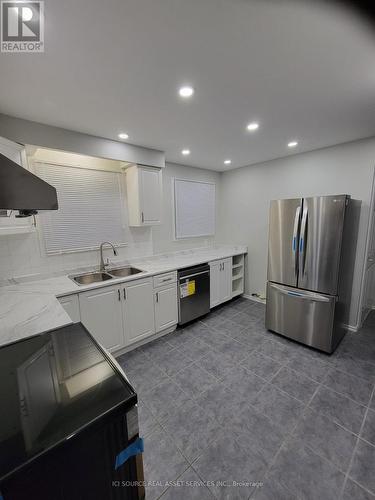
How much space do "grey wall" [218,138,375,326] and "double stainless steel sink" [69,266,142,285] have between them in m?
2.27

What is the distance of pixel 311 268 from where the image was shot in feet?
7.94

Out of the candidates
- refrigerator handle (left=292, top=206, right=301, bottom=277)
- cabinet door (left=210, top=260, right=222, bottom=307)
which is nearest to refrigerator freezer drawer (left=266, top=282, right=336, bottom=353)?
refrigerator handle (left=292, top=206, right=301, bottom=277)

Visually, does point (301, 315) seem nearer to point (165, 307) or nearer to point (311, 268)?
point (311, 268)

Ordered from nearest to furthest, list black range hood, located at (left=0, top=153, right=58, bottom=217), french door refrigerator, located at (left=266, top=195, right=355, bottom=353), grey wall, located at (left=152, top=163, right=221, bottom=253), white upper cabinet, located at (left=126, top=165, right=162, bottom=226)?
black range hood, located at (left=0, top=153, right=58, bottom=217)
french door refrigerator, located at (left=266, top=195, right=355, bottom=353)
white upper cabinet, located at (left=126, top=165, right=162, bottom=226)
grey wall, located at (left=152, top=163, right=221, bottom=253)

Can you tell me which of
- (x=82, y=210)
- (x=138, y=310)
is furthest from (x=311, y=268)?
(x=82, y=210)

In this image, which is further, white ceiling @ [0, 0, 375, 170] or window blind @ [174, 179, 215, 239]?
window blind @ [174, 179, 215, 239]

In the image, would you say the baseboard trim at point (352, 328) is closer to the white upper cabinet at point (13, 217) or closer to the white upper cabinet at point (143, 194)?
the white upper cabinet at point (143, 194)

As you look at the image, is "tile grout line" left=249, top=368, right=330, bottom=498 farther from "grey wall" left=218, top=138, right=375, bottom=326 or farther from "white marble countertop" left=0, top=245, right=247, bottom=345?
"grey wall" left=218, top=138, right=375, bottom=326

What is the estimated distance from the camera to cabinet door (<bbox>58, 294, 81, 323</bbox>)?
1.99 m

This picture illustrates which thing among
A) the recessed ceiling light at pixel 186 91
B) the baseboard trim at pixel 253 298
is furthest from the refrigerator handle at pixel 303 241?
the recessed ceiling light at pixel 186 91

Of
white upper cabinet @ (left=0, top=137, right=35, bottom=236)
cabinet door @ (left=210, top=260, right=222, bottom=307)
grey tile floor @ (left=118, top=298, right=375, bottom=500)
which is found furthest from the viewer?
cabinet door @ (left=210, top=260, right=222, bottom=307)

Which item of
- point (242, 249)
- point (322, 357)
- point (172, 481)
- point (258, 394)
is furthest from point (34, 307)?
point (242, 249)

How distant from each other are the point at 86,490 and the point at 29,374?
0.48 meters

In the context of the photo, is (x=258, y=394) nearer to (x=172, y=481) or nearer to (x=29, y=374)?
(x=172, y=481)
